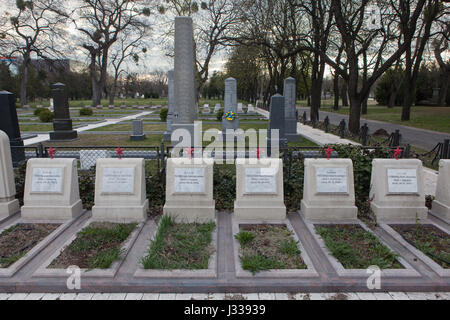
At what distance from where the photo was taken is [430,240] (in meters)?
4.98

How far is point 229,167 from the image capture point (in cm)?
962

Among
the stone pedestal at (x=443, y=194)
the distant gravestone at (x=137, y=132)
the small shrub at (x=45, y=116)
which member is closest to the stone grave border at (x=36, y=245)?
the stone pedestal at (x=443, y=194)

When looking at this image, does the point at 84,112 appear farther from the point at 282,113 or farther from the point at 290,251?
the point at 290,251

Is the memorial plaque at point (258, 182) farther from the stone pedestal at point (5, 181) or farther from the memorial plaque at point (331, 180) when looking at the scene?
the stone pedestal at point (5, 181)

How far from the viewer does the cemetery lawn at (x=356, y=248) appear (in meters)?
4.29

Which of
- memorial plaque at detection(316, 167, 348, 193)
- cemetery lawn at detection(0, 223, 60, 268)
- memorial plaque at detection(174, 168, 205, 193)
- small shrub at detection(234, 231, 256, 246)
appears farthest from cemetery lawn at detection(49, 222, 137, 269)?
memorial plaque at detection(316, 167, 348, 193)

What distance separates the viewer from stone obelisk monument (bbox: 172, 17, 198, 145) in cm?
1141

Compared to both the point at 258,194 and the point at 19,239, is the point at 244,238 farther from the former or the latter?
the point at 19,239

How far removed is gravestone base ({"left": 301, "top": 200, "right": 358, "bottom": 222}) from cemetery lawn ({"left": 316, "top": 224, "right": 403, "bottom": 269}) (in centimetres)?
31

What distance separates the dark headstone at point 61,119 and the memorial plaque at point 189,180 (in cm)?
1277

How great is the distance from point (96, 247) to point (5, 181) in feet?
Answer: 8.88

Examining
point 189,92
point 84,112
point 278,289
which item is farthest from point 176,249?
point 84,112

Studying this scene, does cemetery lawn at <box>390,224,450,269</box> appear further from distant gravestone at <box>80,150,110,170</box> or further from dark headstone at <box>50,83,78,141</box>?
dark headstone at <box>50,83,78,141</box>

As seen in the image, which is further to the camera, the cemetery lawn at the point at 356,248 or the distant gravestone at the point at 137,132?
the distant gravestone at the point at 137,132
